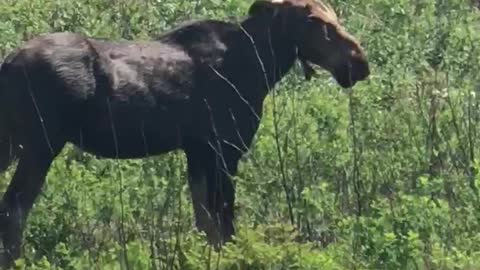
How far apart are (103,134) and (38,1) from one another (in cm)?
590

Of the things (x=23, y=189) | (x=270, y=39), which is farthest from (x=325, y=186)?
(x=23, y=189)

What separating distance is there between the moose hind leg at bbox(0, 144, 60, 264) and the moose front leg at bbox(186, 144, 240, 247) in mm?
959

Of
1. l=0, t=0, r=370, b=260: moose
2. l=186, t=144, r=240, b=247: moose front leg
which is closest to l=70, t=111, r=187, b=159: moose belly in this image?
l=0, t=0, r=370, b=260: moose

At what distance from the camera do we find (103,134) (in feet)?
31.3

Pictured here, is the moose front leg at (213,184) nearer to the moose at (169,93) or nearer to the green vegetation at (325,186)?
the moose at (169,93)

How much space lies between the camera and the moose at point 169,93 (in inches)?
365

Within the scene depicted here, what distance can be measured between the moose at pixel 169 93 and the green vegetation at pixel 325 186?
20 centimetres

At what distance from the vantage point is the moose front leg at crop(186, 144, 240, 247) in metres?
9.54

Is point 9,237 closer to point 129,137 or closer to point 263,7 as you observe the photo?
point 129,137

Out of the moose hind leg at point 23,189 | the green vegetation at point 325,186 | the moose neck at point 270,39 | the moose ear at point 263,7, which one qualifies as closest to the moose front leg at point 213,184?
the green vegetation at point 325,186

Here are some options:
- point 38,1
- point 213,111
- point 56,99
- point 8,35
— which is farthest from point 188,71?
point 38,1

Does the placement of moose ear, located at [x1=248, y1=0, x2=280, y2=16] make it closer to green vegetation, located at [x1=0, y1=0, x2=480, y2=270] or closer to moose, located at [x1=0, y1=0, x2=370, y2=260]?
moose, located at [x1=0, y1=0, x2=370, y2=260]

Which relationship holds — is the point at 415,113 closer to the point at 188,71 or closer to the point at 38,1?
the point at 188,71

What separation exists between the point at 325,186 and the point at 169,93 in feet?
4.30
